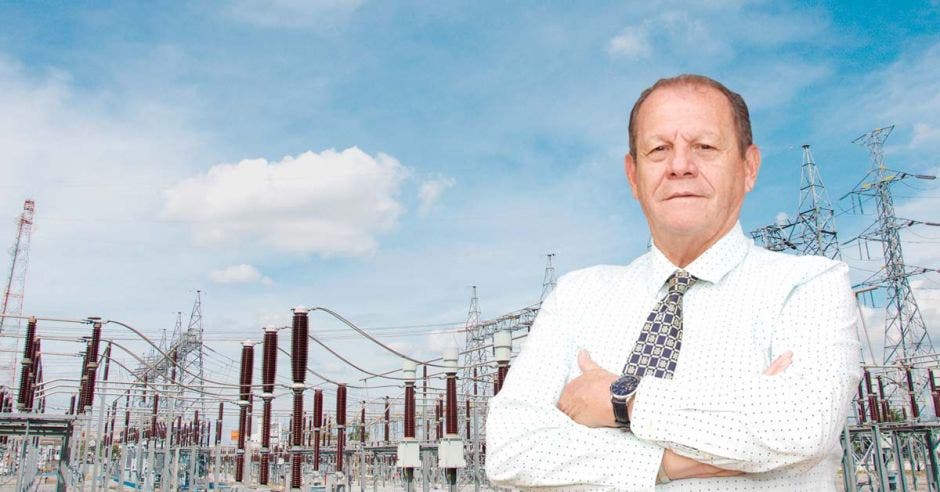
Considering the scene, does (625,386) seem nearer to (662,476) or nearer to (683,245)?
(662,476)

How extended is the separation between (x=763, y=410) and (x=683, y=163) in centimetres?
65

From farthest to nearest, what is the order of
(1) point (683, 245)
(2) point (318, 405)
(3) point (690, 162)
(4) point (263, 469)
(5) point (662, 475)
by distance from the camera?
(2) point (318, 405)
(4) point (263, 469)
(1) point (683, 245)
(3) point (690, 162)
(5) point (662, 475)

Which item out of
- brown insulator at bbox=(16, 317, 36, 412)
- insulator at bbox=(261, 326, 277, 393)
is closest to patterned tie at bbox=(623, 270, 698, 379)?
insulator at bbox=(261, 326, 277, 393)

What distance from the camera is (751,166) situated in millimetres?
1936

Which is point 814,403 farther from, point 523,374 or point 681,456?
point 523,374

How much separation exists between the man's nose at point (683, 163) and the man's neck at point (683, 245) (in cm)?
18

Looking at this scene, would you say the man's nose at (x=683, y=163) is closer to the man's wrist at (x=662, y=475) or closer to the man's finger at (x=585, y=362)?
the man's finger at (x=585, y=362)

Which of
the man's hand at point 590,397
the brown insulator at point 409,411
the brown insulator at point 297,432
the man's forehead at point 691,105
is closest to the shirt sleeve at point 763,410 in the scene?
the man's hand at point 590,397

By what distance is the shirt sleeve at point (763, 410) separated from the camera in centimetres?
144

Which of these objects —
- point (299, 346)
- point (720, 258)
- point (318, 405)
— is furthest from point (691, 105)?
point (318, 405)

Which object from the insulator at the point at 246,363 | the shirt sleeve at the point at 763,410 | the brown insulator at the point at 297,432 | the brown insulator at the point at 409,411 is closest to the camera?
the shirt sleeve at the point at 763,410

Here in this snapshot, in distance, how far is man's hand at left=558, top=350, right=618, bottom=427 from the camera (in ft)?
5.42

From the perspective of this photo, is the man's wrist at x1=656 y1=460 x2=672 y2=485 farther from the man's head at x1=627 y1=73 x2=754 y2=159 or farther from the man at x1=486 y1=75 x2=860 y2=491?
the man's head at x1=627 y1=73 x2=754 y2=159

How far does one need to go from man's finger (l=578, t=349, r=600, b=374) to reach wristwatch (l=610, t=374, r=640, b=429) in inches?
6.8
